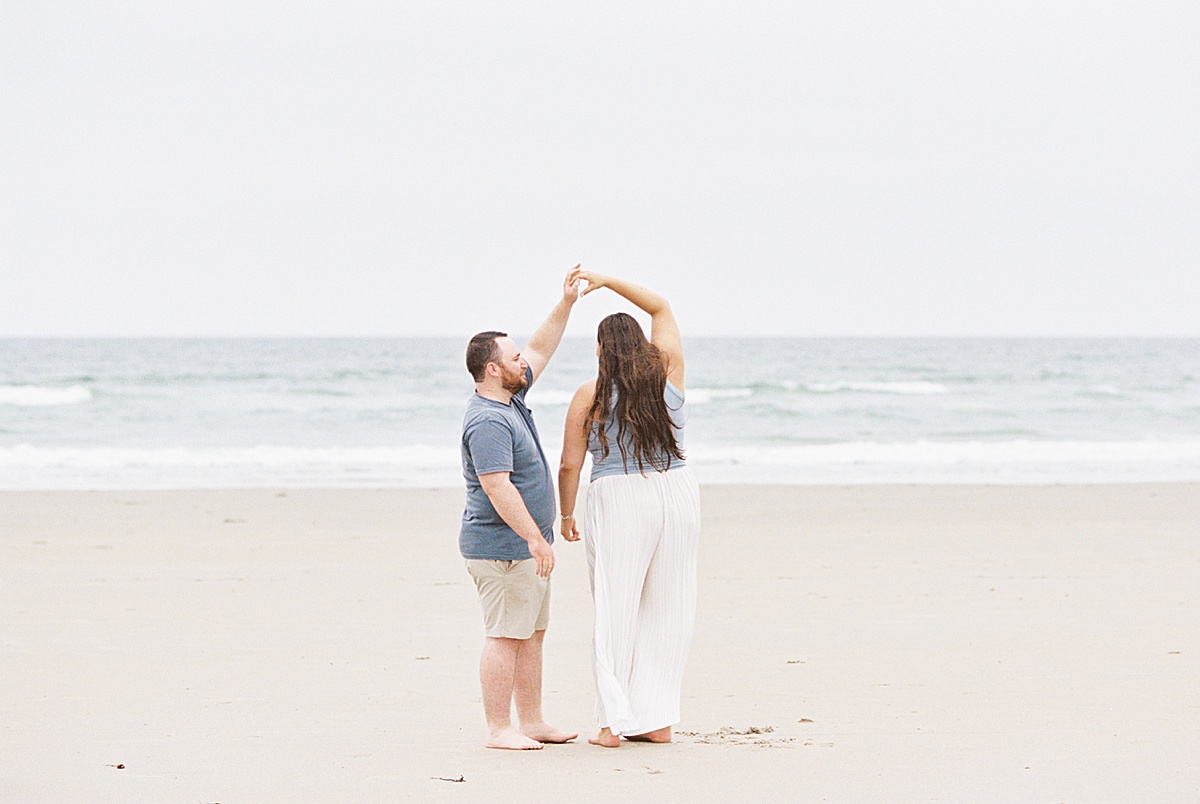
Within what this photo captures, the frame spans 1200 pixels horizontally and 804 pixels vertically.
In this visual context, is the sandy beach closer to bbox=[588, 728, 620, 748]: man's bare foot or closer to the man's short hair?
bbox=[588, 728, 620, 748]: man's bare foot

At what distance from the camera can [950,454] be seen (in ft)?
59.8

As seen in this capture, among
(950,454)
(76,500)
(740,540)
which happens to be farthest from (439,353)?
(740,540)

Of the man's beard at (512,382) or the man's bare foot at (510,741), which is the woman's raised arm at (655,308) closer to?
the man's beard at (512,382)

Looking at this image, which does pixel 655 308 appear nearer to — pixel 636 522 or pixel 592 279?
pixel 592 279

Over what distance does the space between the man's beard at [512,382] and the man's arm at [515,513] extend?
335 millimetres

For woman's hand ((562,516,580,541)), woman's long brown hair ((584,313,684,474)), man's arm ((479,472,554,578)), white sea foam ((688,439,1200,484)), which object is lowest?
white sea foam ((688,439,1200,484))

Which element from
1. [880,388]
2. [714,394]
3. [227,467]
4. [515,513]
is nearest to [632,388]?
[515,513]

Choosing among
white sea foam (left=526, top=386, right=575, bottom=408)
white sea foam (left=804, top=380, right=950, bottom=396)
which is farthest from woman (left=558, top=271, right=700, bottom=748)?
white sea foam (left=804, top=380, right=950, bottom=396)

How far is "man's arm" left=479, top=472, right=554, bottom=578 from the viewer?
377 centimetres

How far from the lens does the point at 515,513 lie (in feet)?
12.4

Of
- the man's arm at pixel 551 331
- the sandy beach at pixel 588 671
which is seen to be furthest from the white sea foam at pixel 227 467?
the man's arm at pixel 551 331

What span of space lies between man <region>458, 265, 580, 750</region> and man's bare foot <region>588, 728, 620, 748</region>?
0.71ft

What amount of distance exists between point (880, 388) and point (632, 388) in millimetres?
28640

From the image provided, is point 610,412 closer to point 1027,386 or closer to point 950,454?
point 950,454
